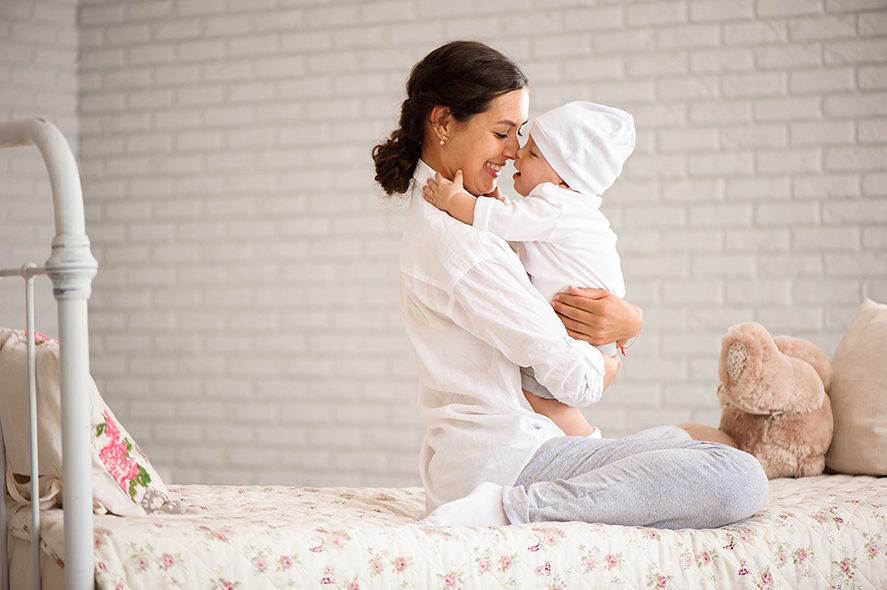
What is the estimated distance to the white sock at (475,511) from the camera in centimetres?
158

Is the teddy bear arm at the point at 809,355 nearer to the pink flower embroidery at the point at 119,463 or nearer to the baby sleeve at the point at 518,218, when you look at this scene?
the baby sleeve at the point at 518,218

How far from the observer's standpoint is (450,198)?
176cm

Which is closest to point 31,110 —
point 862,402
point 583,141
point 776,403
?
point 583,141

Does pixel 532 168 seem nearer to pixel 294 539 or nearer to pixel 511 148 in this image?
pixel 511 148

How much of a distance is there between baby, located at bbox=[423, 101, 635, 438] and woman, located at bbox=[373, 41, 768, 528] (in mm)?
46

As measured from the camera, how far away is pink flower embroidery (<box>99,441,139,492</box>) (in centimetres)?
154

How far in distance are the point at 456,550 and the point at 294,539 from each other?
0.88 feet

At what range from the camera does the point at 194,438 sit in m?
3.70

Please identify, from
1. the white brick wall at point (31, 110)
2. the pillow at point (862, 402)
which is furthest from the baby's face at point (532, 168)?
the white brick wall at point (31, 110)

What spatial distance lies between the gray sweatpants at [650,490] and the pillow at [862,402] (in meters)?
0.73

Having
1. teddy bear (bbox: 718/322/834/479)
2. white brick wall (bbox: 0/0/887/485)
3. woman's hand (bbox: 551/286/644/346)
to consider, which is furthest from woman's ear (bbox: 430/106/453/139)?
white brick wall (bbox: 0/0/887/485)

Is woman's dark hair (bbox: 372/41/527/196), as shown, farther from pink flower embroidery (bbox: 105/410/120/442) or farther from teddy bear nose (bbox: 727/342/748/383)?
teddy bear nose (bbox: 727/342/748/383)

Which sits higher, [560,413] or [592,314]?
[592,314]

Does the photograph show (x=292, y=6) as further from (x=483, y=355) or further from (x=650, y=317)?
(x=483, y=355)
